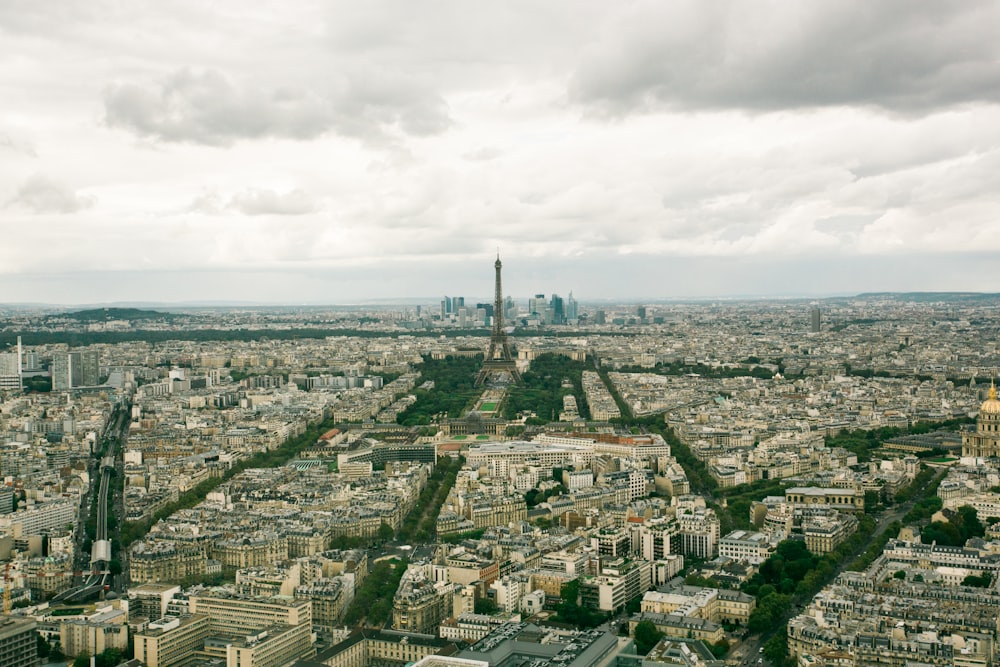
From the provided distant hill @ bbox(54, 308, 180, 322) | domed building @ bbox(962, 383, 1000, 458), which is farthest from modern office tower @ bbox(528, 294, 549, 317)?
domed building @ bbox(962, 383, 1000, 458)

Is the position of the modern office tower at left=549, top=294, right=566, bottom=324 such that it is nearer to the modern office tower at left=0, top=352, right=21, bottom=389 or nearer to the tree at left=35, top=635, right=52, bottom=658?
the modern office tower at left=0, top=352, right=21, bottom=389

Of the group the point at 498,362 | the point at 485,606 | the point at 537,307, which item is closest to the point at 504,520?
the point at 485,606

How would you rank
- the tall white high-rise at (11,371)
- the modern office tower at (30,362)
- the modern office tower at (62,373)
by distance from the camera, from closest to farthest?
the modern office tower at (62,373)
the tall white high-rise at (11,371)
the modern office tower at (30,362)

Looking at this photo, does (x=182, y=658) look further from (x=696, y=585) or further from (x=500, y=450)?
(x=500, y=450)

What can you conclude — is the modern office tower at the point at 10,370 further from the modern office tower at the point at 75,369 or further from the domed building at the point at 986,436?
the domed building at the point at 986,436

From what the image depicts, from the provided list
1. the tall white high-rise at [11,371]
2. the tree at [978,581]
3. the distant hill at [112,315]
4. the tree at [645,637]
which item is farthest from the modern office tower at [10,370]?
the tree at [978,581]

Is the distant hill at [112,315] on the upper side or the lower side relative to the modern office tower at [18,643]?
upper

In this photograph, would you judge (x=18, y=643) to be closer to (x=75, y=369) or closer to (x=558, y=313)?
(x=75, y=369)
